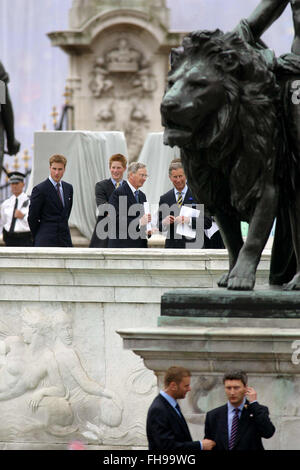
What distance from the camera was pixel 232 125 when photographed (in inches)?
338

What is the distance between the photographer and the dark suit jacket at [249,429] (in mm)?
8148

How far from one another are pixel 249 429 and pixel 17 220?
7.99 meters

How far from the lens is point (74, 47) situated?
104 feet

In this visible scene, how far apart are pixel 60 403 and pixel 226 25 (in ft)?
69.3

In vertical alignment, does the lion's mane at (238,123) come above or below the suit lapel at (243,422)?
above

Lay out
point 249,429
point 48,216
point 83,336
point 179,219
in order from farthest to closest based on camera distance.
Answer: point 48,216 < point 179,219 < point 83,336 < point 249,429

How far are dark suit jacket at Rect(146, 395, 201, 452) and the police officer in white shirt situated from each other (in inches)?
304

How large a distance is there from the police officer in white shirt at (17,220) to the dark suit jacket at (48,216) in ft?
7.05

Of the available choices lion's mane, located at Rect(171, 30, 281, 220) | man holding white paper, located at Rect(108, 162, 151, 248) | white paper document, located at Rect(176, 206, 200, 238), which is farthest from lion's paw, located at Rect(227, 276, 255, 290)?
man holding white paper, located at Rect(108, 162, 151, 248)

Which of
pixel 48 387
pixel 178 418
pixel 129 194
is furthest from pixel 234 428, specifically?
pixel 129 194

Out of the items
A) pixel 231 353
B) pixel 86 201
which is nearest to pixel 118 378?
pixel 231 353

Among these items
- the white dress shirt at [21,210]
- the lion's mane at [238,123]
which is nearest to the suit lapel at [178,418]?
the lion's mane at [238,123]

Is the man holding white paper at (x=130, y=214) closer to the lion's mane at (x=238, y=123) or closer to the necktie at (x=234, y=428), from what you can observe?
the lion's mane at (x=238, y=123)

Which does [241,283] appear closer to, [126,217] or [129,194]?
[126,217]
